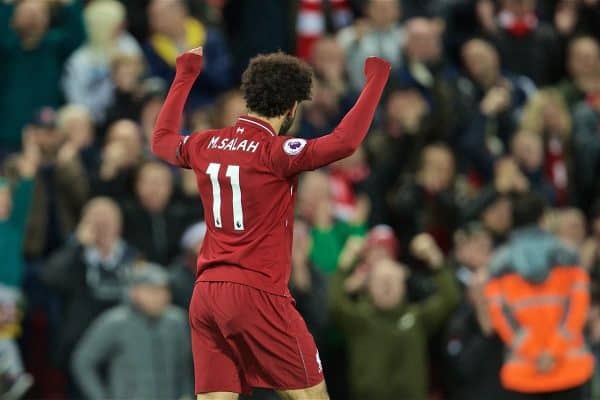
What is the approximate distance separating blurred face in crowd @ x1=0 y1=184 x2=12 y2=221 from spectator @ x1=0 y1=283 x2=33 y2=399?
20.1 inches

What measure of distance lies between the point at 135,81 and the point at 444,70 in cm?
288

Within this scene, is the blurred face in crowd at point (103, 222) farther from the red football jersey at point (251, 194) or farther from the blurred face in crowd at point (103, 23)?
the red football jersey at point (251, 194)

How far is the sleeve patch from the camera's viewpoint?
265 inches

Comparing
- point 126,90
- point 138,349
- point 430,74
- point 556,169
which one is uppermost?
point 126,90

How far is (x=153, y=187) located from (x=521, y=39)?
4.57 metres

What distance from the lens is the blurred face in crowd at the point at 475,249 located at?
1183 cm

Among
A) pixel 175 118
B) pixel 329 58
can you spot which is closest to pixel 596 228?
pixel 329 58

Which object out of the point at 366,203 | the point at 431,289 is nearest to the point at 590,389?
the point at 431,289

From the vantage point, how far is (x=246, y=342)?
693 centimetres

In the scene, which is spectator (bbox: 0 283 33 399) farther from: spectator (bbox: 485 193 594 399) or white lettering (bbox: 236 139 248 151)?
white lettering (bbox: 236 139 248 151)

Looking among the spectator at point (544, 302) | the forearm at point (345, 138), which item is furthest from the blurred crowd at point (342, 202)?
the forearm at point (345, 138)

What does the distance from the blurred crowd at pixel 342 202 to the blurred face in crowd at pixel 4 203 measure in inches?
0.7

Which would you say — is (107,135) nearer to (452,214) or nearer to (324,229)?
(324,229)

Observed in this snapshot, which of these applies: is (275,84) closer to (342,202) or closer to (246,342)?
(246,342)
